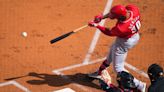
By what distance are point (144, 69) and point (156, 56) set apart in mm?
760

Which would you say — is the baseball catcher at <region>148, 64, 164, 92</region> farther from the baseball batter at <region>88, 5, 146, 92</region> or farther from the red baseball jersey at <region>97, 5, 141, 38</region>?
the red baseball jersey at <region>97, 5, 141, 38</region>

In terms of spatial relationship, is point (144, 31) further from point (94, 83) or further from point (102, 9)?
point (94, 83)

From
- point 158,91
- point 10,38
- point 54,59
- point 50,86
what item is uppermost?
point 10,38

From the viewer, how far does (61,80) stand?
446 inches

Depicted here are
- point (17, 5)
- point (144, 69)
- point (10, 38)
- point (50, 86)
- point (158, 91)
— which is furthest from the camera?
point (17, 5)

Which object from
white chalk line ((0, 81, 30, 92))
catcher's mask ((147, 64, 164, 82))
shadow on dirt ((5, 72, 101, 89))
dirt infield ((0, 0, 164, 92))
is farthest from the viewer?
dirt infield ((0, 0, 164, 92))

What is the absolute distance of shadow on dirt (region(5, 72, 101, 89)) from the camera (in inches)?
441

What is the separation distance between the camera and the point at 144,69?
464 inches

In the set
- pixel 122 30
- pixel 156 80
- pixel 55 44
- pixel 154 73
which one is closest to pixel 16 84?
pixel 55 44

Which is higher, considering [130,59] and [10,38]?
[10,38]

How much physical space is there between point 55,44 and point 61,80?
168 cm

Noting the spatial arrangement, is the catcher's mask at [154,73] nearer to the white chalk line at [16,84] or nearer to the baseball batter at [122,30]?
the baseball batter at [122,30]

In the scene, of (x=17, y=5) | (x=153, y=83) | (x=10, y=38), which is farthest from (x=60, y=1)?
(x=153, y=83)

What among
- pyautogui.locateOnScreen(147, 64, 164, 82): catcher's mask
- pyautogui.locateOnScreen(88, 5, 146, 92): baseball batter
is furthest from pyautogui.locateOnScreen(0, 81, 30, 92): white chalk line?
pyautogui.locateOnScreen(147, 64, 164, 82): catcher's mask
